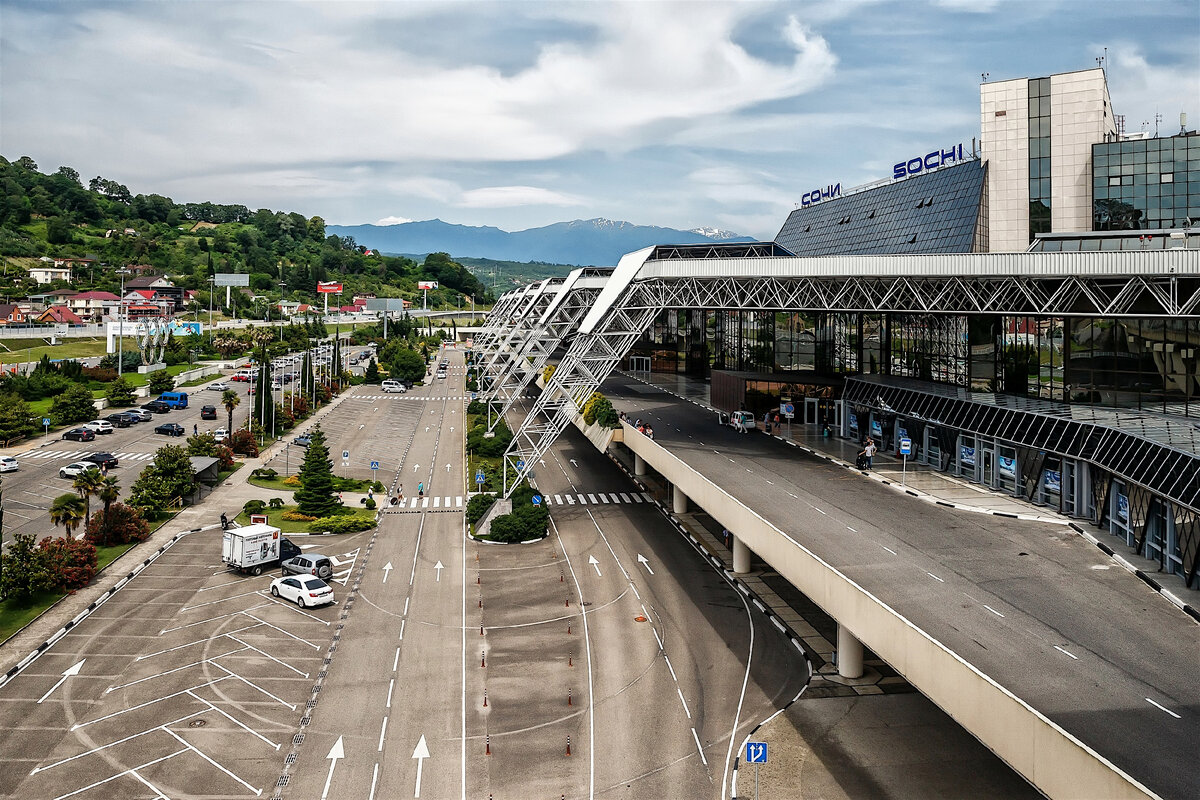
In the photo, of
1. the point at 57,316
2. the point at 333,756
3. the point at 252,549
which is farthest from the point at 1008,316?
the point at 57,316

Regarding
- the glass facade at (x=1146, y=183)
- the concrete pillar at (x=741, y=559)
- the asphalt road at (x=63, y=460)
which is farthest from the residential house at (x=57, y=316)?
the glass facade at (x=1146, y=183)

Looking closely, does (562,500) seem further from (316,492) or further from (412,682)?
(412,682)

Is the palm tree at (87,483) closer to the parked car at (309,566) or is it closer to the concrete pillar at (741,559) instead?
the parked car at (309,566)

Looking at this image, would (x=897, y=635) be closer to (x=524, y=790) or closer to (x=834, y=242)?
(x=524, y=790)

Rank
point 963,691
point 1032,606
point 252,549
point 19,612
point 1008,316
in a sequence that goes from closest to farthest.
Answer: point 963,691
point 1032,606
point 19,612
point 252,549
point 1008,316

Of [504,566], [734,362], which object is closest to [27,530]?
[504,566]

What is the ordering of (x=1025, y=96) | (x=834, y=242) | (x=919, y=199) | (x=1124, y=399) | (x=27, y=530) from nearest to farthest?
(x=1124, y=399), (x=27, y=530), (x=1025, y=96), (x=919, y=199), (x=834, y=242)
